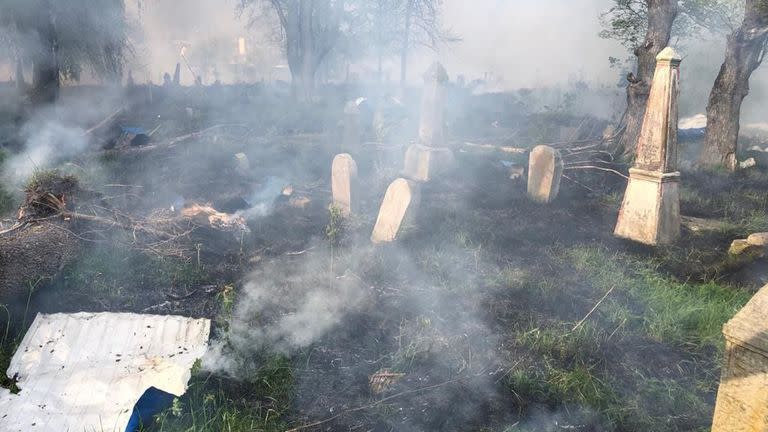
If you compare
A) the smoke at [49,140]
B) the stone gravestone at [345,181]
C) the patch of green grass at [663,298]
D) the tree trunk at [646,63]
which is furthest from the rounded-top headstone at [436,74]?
the smoke at [49,140]

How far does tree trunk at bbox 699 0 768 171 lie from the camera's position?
8.41m

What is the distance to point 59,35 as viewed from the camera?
1094 cm

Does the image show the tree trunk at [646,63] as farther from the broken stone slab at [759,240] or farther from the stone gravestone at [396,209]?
the stone gravestone at [396,209]

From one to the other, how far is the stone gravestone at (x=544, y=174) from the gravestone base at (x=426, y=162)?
1641 millimetres

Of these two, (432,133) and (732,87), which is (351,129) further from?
(732,87)

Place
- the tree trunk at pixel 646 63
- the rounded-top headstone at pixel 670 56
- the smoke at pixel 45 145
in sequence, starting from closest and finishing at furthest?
the rounded-top headstone at pixel 670 56 → the smoke at pixel 45 145 → the tree trunk at pixel 646 63

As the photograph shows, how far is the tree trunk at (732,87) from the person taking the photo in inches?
331

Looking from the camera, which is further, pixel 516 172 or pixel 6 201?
pixel 516 172

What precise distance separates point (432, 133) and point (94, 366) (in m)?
6.49

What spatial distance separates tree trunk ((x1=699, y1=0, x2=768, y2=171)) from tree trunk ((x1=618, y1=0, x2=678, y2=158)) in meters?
1.17

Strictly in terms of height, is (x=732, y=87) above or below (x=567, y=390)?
above

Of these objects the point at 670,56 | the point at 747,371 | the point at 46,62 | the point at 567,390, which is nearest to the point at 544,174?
the point at 670,56

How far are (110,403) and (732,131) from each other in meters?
10.9

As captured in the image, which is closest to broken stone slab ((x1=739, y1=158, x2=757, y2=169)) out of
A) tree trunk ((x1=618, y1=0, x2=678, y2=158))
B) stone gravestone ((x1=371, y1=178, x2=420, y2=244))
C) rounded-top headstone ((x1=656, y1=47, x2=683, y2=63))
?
tree trunk ((x1=618, y1=0, x2=678, y2=158))
